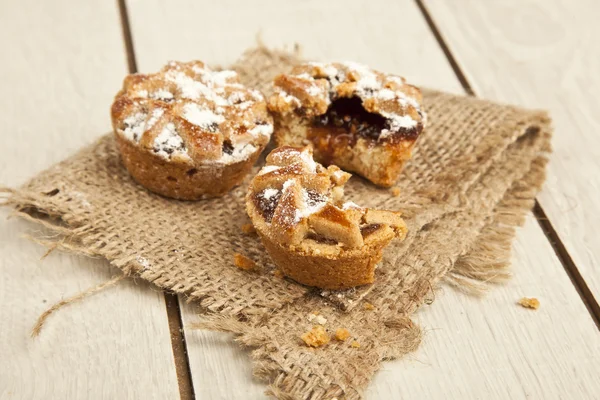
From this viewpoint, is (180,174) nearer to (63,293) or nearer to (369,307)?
(63,293)

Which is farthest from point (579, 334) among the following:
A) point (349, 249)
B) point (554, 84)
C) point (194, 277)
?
point (554, 84)

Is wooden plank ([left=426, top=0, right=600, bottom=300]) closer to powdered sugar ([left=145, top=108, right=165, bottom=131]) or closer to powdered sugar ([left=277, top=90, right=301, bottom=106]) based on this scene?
powdered sugar ([left=277, top=90, right=301, bottom=106])

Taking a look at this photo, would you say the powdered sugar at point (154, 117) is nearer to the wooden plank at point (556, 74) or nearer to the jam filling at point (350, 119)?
the jam filling at point (350, 119)

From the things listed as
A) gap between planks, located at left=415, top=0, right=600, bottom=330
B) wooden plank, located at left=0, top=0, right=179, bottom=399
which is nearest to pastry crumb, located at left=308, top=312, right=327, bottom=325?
wooden plank, located at left=0, top=0, right=179, bottom=399

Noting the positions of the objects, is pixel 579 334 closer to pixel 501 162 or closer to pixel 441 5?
Answer: pixel 501 162

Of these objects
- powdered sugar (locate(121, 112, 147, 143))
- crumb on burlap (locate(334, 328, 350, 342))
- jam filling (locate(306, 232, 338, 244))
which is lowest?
crumb on burlap (locate(334, 328, 350, 342))

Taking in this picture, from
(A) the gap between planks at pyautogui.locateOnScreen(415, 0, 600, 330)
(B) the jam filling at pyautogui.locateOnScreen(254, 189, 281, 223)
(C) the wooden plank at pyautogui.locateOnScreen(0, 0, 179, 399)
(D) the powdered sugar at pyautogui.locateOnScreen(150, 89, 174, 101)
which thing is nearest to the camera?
(C) the wooden plank at pyautogui.locateOnScreen(0, 0, 179, 399)

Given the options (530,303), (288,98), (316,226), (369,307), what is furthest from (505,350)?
(288,98)
